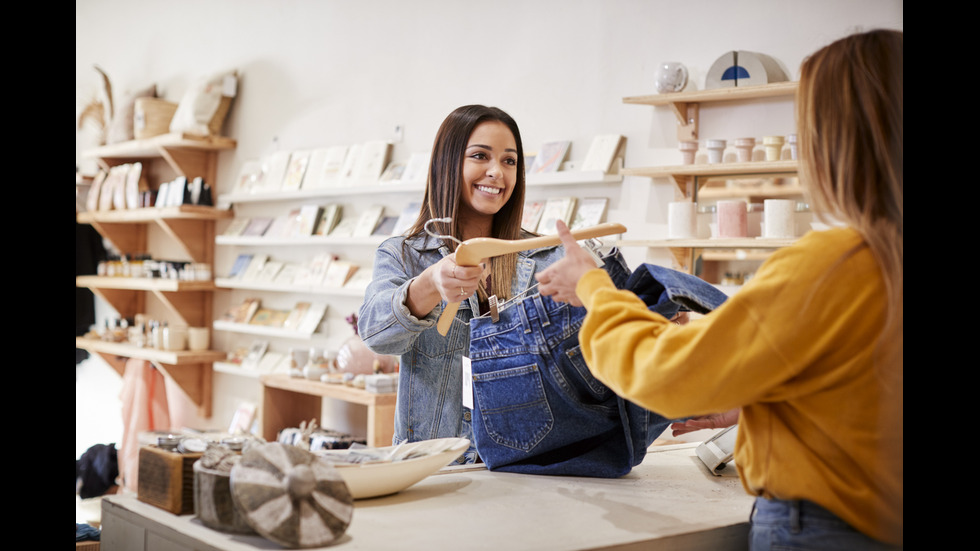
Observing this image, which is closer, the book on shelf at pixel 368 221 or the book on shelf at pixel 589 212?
the book on shelf at pixel 589 212

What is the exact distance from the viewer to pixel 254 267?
571cm

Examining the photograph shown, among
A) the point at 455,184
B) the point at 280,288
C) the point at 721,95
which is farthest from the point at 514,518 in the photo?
the point at 280,288

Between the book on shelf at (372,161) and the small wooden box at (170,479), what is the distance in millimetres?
3433

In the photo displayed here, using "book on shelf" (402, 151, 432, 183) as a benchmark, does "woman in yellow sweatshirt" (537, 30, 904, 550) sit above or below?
below

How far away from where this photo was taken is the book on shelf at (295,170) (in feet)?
17.4

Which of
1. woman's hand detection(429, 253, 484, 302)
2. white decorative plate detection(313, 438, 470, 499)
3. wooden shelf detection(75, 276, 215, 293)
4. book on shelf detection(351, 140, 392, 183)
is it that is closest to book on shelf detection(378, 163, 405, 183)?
book on shelf detection(351, 140, 392, 183)

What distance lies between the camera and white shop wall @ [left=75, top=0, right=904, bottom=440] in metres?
3.58

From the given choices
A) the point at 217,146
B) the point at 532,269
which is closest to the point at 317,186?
the point at 217,146

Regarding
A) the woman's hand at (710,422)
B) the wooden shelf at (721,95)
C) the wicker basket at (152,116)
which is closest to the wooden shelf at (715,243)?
the wooden shelf at (721,95)

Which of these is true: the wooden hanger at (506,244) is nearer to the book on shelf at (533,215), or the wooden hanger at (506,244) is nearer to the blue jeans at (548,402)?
the blue jeans at (548,402)

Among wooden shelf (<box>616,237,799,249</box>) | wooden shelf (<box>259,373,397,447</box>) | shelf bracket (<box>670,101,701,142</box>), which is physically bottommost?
wooden shelf (<box>259,373,397,447</box>)

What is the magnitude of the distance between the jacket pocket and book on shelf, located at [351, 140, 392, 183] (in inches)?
125

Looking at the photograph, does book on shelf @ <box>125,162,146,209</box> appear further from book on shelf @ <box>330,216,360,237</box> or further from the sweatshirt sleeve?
the sweatshirt sleeve
